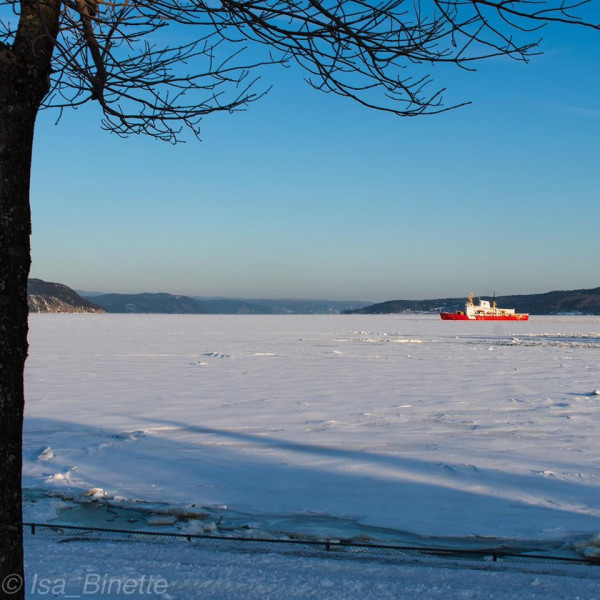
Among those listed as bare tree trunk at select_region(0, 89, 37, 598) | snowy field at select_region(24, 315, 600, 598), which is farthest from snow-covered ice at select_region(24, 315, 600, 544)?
bare tree trunk at select_region(0, 89, 37, 598)

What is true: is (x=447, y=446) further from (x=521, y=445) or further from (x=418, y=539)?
(x=418, y=539)

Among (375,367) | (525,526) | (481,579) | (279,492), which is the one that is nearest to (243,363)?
(375,367)

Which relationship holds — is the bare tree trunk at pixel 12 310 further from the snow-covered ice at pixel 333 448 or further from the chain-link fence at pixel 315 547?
the snow-covered ice at pixel 333 448

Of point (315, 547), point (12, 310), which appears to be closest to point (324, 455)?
point (315, 547)

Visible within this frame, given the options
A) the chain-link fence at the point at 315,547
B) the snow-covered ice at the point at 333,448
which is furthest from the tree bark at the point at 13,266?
the snow-covered ice at the point at 333,448

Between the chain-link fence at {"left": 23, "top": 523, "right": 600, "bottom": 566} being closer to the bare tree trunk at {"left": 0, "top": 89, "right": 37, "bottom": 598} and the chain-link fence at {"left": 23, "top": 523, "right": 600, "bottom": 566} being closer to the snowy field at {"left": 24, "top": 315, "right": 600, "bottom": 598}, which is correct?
the snowy field at {"left": 24, "top": 315, "right": 600, "bottom": 598}

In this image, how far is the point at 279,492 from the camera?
6.08 meters

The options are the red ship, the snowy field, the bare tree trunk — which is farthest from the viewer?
the red ship

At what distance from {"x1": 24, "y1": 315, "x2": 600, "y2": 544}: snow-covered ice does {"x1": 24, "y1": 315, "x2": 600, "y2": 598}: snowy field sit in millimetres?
24

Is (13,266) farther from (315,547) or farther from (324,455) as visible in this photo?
(324,455)

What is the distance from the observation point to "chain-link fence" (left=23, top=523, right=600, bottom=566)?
439 cm

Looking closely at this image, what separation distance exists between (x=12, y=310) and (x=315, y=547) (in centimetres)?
304

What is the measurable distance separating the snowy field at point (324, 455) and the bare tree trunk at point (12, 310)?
168 cm

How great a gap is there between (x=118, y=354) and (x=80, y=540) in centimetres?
1792
